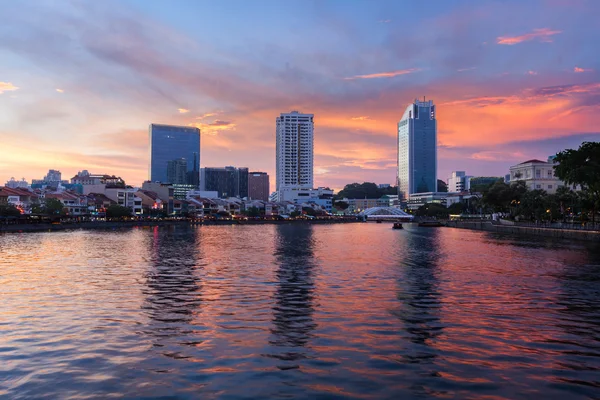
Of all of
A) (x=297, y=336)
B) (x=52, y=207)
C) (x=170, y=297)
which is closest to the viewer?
(x=297, y=336)

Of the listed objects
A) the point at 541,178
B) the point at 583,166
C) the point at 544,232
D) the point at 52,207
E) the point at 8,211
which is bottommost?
the point at 544,232

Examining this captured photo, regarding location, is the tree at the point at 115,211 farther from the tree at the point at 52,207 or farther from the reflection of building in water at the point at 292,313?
the reflection of building in water at the point at 292,313

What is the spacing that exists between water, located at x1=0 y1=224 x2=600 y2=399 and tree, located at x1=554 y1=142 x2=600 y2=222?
48.3 metres

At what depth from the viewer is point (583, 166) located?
78.3m

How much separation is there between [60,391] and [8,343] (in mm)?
5957

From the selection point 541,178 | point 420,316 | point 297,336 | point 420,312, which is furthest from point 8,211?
point 541,178

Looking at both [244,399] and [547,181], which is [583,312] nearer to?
[244,399]

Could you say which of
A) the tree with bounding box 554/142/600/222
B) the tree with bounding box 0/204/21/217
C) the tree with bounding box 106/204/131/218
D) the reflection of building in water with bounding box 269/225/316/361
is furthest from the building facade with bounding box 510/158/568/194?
the reflection of building in water with bounding box 269/225/316/361

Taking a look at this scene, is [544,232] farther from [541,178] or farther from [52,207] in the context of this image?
[52,207]

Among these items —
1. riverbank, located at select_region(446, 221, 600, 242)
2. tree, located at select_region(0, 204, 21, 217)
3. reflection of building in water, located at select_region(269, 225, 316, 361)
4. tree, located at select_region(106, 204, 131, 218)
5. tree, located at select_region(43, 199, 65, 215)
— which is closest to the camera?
reflection of building in water, located at select_region(269, 225, 316, 361)

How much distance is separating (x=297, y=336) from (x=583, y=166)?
246 ft

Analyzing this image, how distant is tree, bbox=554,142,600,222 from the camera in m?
76.5

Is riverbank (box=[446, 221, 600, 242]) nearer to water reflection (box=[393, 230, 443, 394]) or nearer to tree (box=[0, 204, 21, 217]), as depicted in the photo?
water reflection (box=[393, 230, 443, 394])

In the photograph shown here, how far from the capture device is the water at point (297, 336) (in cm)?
1348
